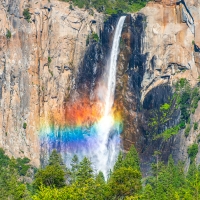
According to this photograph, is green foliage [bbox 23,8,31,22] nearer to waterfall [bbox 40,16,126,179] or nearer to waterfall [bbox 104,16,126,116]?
waterfall [bbox 104,16,126,116]

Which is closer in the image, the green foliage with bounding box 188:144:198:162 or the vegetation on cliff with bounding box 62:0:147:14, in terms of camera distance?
the green foliage with bounding box 188:144:198:162

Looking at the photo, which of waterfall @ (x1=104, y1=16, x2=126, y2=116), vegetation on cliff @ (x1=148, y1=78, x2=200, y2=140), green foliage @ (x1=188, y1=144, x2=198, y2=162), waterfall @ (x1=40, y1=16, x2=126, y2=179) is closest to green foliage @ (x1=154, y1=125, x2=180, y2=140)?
vegetation on cliff @ (x1=148, y1=78, x2=200, y2=140)

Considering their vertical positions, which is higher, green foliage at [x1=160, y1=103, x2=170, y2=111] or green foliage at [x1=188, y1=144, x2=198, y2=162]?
green foliage at [x1=160, y1=103, x2=170, y2=111]

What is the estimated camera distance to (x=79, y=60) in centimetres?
13938

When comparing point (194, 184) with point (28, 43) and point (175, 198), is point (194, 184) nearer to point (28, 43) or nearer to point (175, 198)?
point (175, 198)

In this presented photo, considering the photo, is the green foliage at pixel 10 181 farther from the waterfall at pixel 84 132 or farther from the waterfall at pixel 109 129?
the waterfall at pixel 109 129

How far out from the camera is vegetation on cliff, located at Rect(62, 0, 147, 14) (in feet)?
465

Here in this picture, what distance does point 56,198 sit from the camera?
289ft

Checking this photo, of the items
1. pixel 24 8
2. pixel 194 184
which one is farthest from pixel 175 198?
pixel 24 8

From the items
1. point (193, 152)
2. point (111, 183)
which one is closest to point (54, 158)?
point (193, 152)

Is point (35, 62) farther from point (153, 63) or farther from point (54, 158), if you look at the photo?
point (54, 158)

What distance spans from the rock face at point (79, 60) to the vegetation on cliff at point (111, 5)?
1.07 metres

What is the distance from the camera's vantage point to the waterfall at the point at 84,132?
137 meters

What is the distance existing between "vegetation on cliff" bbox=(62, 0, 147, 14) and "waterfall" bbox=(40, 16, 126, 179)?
8.83 m
